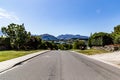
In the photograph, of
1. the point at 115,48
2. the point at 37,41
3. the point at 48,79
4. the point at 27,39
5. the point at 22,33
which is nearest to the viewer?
the point at 48,79

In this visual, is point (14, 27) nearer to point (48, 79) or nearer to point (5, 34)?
point (5, 34)

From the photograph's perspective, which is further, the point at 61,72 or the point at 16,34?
the point at 16,34

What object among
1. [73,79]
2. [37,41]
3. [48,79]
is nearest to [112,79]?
[73,79]

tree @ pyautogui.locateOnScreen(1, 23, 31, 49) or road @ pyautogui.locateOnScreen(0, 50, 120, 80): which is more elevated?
tree @ pyautogui.locateOnScreen(1, 23, 31, 49)

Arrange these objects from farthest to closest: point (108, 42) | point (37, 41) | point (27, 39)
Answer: point (37, 41)
point (27, 39)
point (108, 42)

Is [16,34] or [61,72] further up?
[16,34]

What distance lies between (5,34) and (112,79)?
85308 millimetres

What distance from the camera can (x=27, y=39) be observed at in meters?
97.0

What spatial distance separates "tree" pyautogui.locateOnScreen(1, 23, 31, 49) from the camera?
8981 cm

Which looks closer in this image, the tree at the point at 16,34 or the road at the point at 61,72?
the road at the point at 61,72

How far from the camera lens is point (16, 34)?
3617 inches

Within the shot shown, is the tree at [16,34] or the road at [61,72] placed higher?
the tree at [16,34]

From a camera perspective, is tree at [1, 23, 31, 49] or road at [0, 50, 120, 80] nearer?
road at [0, 50, 120, 80]

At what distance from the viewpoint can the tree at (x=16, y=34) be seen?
89812 mm
